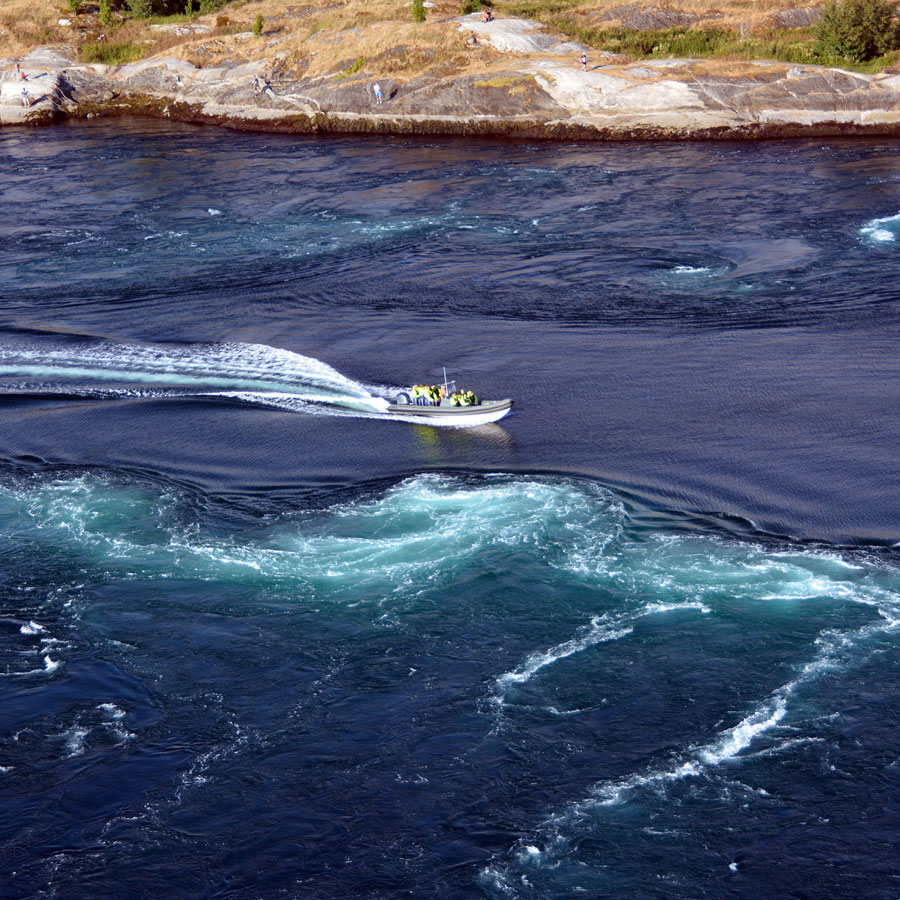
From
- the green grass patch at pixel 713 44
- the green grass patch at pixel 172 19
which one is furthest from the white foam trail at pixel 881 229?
the green grass patch at pixel 172 19

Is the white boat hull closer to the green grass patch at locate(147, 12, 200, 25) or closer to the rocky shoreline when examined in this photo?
the rocky shoreline

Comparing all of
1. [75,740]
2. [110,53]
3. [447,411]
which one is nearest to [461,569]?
[447,411]

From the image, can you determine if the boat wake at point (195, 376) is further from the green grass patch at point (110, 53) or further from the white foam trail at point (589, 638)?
the green grass patch at point (110, 53)

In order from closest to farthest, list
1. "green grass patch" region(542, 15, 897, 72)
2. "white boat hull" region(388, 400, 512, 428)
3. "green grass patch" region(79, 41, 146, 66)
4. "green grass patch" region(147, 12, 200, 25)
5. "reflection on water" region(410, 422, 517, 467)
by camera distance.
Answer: "reflection on water" region(410, 422, 517, 467) < "white boat hull" region(388, 400, 512, 428) < "green grass patch" region(542, 15, 897, 72) < "green grass patch" region(79, 41, 146, 66) < "green grass patch" region(147, 12, 200, 25)

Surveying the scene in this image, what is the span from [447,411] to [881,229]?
40.5 metres

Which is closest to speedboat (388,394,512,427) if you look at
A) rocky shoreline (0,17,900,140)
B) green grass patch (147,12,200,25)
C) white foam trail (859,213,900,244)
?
white foam trail (859,213,900,244)

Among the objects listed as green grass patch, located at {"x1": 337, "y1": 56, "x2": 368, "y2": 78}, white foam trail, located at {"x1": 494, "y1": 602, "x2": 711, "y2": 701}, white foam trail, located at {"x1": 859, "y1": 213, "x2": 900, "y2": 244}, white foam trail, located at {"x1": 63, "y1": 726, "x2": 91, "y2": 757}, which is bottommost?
white foam trail, located at {"x1": 63, "y1": 726, "x2": 91, "y2": 757}

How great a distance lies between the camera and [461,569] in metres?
43.1

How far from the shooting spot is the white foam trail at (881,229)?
7531 cm

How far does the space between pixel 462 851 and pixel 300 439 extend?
2711cm

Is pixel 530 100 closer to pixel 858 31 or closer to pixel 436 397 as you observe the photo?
pixel 858 31

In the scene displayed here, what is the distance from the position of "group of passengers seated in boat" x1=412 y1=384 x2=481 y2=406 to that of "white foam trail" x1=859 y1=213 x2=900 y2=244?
36688 millimetres

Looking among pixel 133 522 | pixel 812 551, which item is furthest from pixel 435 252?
pixel 812 551

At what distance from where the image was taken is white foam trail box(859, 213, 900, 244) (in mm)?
75312
